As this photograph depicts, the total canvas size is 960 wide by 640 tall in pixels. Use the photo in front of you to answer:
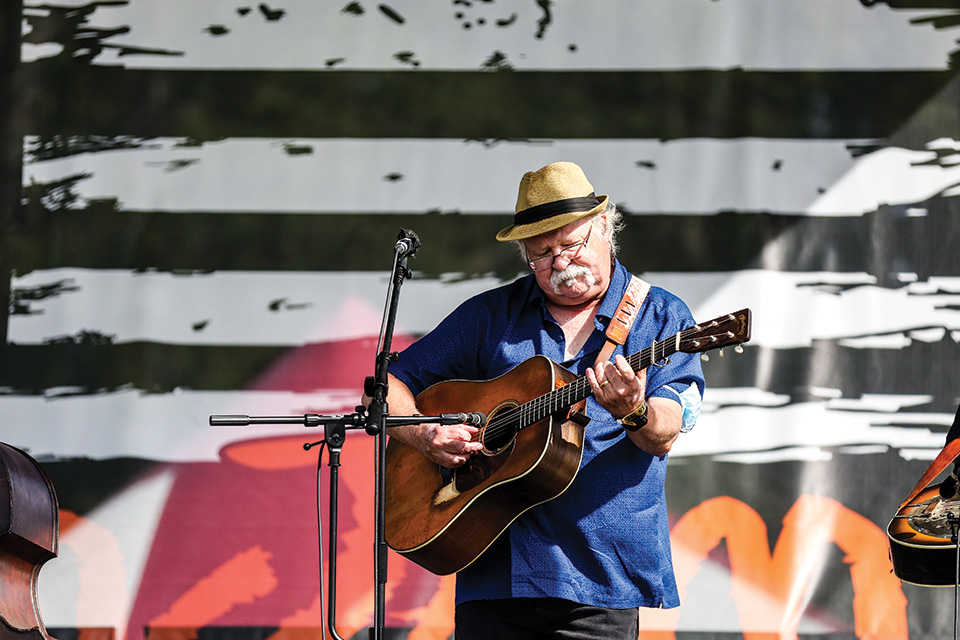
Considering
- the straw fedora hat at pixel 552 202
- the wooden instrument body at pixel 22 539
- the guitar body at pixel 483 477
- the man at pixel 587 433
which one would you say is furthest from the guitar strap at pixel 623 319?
the wooden instrument body at pixel 22 539

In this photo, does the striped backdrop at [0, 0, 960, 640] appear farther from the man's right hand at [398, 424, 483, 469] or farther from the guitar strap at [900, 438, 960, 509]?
the man's right hand at [398, 424, 483, 469]

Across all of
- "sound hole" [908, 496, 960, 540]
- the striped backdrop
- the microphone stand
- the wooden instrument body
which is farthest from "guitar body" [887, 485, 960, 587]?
the wooden instrument body

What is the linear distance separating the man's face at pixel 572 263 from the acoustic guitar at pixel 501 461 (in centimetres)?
22

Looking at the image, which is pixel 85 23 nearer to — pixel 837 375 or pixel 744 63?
pixel 744 63

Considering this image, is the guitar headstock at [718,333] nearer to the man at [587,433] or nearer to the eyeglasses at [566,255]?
the man at [587,433]

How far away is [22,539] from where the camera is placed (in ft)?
9.71

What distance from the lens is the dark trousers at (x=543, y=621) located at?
2447 mm

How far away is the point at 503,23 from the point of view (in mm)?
4043

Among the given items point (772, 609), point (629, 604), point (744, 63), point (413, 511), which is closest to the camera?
point (629, 604)

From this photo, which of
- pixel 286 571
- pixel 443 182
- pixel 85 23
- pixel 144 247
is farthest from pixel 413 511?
pixel 85 23

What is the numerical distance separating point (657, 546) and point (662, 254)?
1.66 meters

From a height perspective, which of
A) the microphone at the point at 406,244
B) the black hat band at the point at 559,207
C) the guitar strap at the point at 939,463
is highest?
the black hat band at the point at 559,207

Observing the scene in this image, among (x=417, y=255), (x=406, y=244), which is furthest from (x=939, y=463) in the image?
(x=417, y=255)

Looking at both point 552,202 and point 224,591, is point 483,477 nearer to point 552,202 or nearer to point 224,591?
point 552,202
